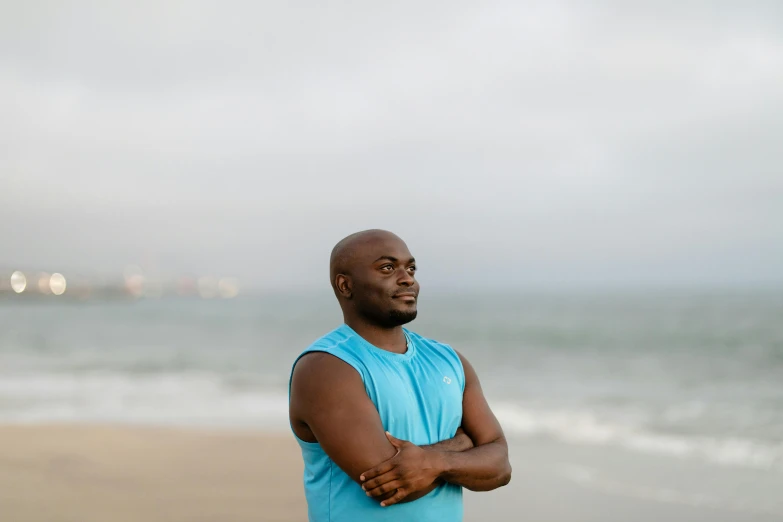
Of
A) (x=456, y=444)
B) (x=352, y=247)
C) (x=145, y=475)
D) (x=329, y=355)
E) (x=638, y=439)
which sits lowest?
(x=145, y=475)

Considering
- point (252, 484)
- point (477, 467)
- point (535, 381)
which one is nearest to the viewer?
point (477, 467)

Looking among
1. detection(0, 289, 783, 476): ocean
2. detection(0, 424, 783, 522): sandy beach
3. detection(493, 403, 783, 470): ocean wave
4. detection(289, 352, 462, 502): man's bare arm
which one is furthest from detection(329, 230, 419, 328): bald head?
detection(493, 403, 783, 470): ocean wave

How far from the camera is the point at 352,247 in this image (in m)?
2.54

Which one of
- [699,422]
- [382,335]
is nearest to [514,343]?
[699,422]

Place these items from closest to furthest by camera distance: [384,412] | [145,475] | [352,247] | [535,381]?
[384,412] < [352,247] < [145,475] < [535,381]

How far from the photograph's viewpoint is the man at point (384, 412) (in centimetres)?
223

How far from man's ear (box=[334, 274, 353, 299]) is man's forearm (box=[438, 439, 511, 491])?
24.6 inches

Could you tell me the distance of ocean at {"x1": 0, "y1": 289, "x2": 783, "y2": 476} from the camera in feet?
35.3

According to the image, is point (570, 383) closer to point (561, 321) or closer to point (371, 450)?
point (371, 450)

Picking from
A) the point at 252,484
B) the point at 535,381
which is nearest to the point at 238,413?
the point at 252,484

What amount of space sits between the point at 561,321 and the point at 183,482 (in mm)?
38189

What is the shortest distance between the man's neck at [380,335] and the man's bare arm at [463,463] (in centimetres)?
32

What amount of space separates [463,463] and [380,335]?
1.66 feet

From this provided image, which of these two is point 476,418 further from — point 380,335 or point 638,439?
point 638,439
